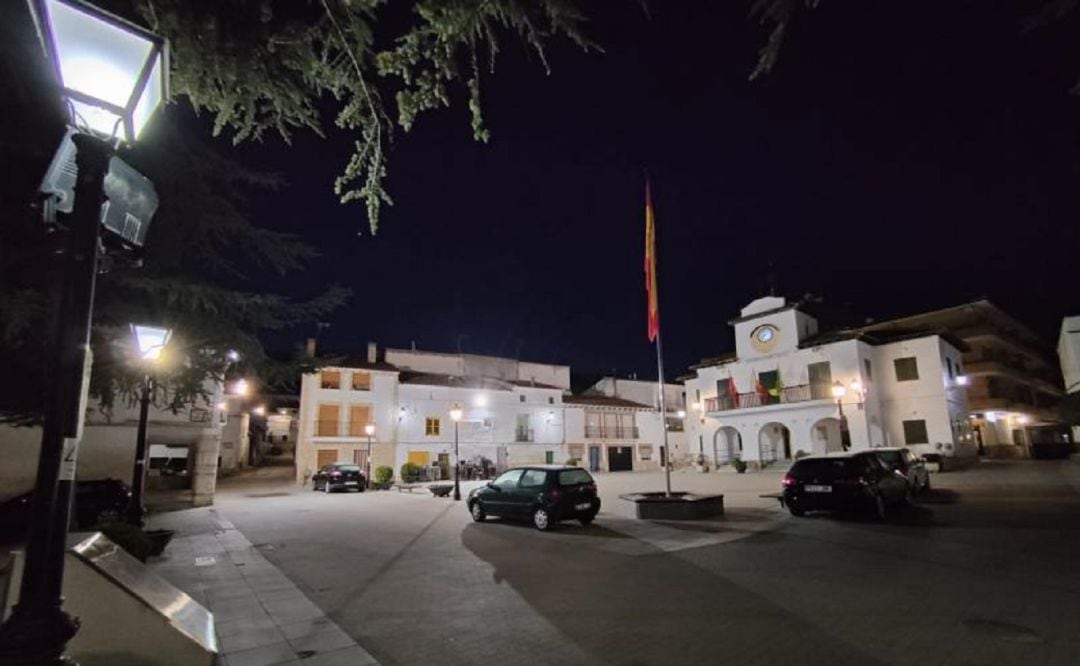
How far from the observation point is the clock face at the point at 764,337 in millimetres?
33188

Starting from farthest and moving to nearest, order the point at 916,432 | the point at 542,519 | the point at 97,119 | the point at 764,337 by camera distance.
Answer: the point at 764,337 → the point at 916,432 → the point at 542,519 → the point at 97,119

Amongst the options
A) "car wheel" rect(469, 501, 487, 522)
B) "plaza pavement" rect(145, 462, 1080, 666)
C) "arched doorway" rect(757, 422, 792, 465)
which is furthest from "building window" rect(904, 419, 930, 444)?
"car wheel" rect(469, 501, 487, 522)

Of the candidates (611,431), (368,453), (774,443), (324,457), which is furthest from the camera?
(611,431)

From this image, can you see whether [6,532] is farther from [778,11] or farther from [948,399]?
[948,399]

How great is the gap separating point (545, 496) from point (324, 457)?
28.5 metres

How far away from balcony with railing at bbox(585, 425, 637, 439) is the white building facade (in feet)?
44.7

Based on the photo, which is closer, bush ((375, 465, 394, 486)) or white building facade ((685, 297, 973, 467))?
white building facade ((685, 297, 973, 467))

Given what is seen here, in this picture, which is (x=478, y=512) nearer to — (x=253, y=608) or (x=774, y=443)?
(x=253, y=608)

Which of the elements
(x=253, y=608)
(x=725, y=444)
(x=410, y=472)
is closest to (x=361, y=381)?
(x=410, y=472)

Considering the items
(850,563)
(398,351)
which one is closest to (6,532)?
(850,563)

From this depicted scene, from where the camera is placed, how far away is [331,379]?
38.2 metres

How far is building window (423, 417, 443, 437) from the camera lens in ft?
133

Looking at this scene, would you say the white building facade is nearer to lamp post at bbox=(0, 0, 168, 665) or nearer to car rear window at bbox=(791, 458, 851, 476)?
car rear window at bbox=(791, 458, 851, 476)

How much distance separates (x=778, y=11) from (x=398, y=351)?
43.3m
